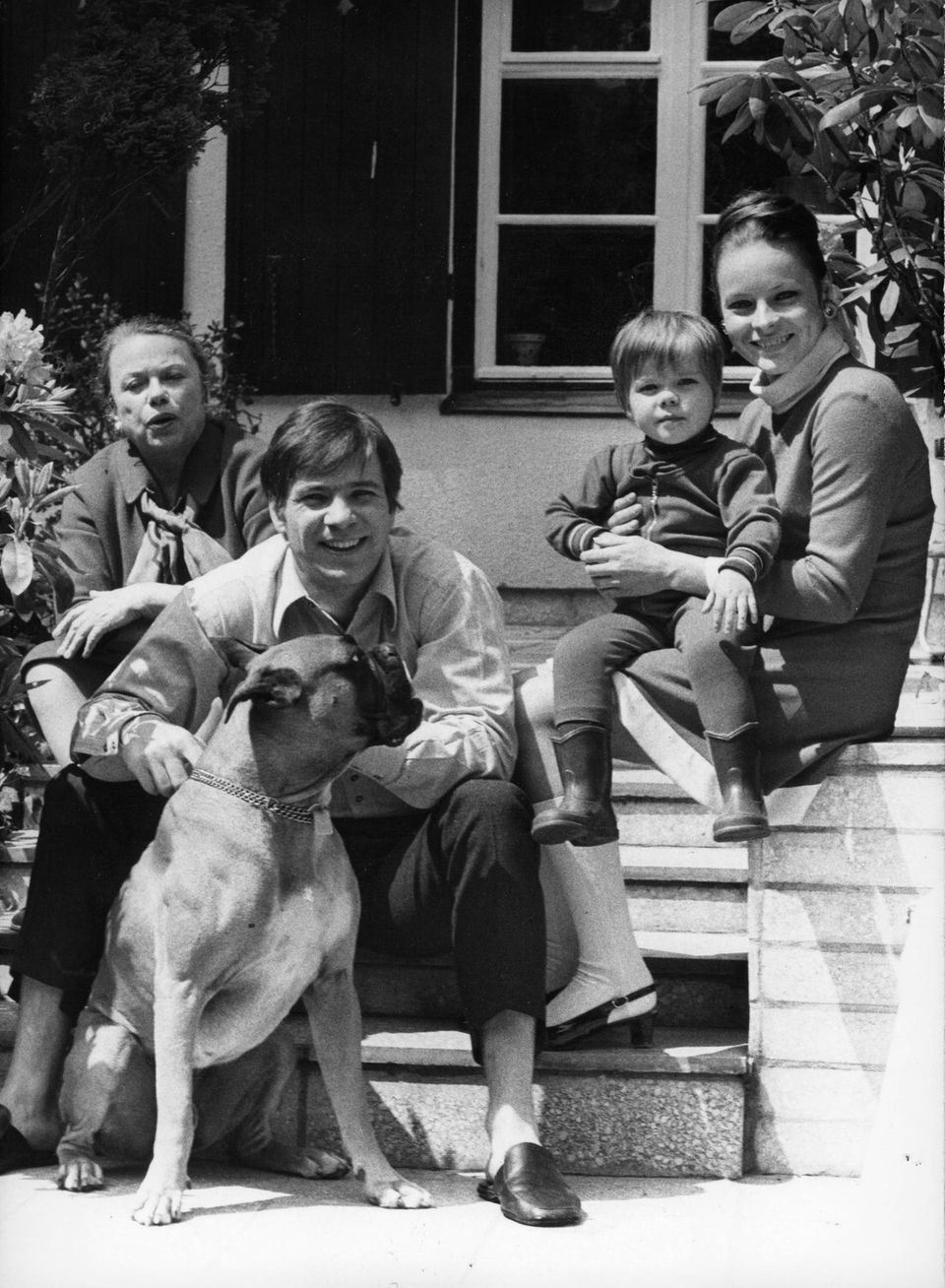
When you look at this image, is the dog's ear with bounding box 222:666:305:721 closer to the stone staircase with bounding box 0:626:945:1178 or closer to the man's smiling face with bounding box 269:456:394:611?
the man's smiling face with bounding box 269:456:394:611

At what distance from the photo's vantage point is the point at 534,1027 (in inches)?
147

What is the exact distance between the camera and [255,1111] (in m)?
3.87

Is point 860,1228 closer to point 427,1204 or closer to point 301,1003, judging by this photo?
point 427,1204

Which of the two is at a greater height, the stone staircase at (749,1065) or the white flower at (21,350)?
the white flower at (21,350)

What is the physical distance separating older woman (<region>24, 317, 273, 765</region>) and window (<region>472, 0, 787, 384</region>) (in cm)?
221

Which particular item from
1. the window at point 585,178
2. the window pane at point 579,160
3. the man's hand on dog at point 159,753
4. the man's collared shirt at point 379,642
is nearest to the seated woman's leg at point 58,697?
the man's collared shirt at point 379,642

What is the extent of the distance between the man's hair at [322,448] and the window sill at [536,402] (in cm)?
268

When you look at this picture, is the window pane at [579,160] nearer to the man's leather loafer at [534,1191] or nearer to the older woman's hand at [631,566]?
the older woman's hand at [631,566]

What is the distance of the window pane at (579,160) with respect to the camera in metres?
6.76

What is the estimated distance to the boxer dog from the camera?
138 inches

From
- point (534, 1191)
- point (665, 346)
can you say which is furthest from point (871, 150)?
point (534, 1191)

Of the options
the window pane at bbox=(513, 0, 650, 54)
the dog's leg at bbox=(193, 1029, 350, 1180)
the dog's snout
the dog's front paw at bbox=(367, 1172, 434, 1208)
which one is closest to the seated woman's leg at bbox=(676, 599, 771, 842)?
the dog's snout

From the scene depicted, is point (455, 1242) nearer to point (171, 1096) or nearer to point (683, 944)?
point (171, 1096)

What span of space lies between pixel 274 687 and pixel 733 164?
154 inches
